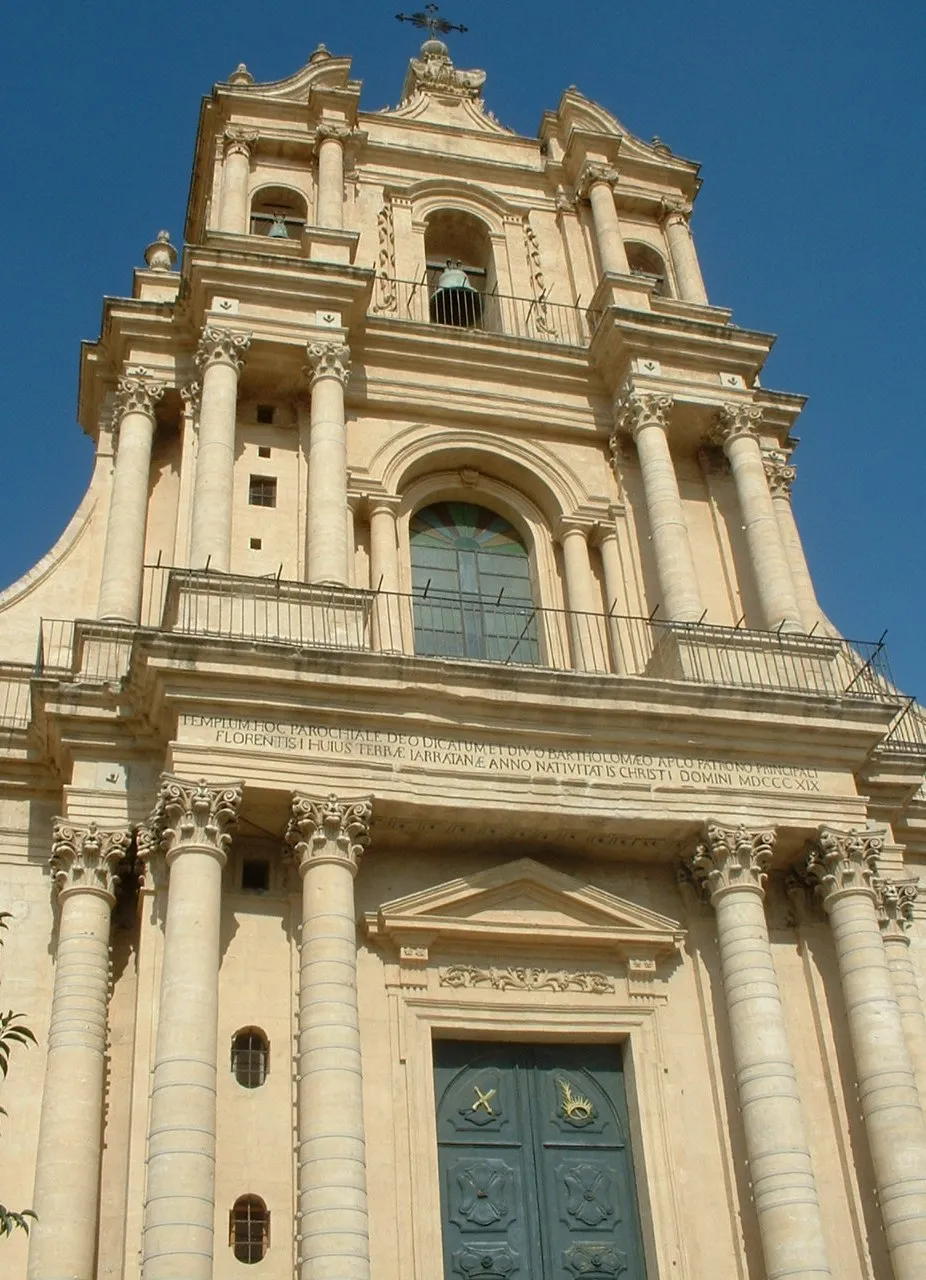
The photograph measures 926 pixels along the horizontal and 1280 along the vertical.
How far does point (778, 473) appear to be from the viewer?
21219 millimetres

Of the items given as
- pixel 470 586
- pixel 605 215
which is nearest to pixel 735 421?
pixel 470 586

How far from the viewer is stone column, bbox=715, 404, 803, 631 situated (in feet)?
60.6

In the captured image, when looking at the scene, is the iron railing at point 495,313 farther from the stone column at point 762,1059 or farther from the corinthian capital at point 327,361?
the stone column at point 762,1059

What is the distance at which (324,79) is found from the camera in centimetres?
2359

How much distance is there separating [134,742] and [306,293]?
6.79 m

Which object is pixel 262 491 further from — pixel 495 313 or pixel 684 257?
pixel 684 257

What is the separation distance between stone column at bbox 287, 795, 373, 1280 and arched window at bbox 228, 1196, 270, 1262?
59 cm

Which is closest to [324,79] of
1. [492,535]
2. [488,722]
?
[492,535]

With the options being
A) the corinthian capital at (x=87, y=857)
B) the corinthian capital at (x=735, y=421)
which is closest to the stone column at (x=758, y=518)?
the corinthian capital at (x=735, y=421)

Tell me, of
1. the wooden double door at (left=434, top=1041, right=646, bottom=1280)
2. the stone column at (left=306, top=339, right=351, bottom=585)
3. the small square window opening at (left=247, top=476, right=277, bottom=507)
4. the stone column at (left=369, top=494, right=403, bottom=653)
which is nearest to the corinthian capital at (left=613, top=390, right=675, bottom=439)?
the stone column at (left=369, top=494, right=403, bottom=653)

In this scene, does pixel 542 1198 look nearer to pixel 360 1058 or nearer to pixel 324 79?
pixel 360 1058

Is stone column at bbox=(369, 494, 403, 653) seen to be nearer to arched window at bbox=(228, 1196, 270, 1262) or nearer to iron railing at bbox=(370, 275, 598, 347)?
iron railing at bbox=(370, 275, 598, 347)

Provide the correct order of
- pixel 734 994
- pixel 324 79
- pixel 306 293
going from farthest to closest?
1. pixel 324 79
2. pixel 306 293
3. pixel 734 994

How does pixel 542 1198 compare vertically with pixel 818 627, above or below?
below
